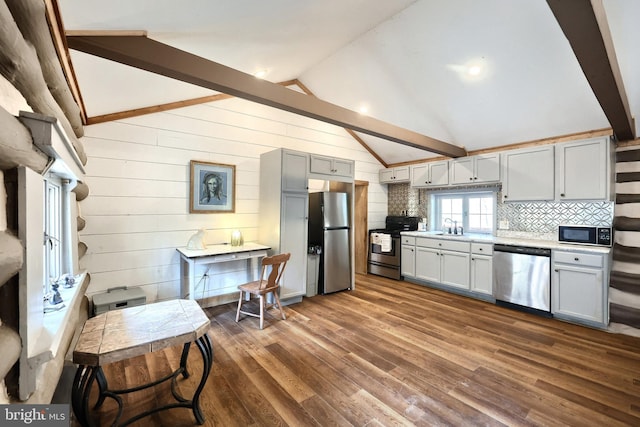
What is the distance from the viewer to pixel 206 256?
10.8ft

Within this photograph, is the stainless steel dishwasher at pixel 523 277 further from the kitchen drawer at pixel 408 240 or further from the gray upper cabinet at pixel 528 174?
the kitchen drawer at pixel 408 240

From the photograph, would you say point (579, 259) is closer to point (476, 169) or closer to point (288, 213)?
point (476, 169)

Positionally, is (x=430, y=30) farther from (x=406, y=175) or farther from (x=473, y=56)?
(x=406, y=175)

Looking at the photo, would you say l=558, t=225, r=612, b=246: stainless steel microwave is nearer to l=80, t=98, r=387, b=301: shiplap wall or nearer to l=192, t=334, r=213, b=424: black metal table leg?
l=80, t=98, r=387, b=301: shiplap wall

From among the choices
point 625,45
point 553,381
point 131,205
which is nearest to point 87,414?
point 131,205

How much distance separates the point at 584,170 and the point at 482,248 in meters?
1.52

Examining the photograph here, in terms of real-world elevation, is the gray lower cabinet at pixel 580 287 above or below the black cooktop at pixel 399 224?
below

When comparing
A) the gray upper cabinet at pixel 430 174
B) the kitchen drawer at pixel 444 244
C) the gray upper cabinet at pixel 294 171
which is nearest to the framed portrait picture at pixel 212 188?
the gray upper cabinet at pixel 294 171

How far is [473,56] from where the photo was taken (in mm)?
3064

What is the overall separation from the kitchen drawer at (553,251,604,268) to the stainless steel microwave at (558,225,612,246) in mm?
323

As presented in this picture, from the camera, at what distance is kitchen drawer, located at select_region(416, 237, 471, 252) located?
4.30 metres

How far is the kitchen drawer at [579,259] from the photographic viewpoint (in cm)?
317

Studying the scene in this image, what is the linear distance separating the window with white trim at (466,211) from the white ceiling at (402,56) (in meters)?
1.00

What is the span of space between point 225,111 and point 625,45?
439 centimetres
